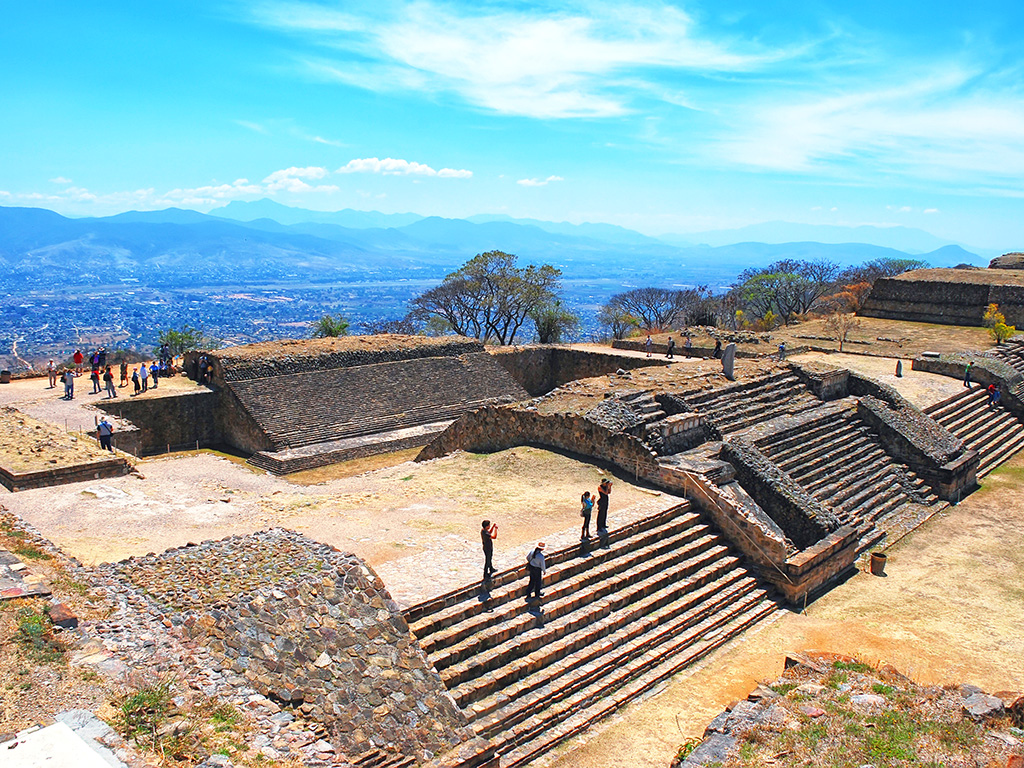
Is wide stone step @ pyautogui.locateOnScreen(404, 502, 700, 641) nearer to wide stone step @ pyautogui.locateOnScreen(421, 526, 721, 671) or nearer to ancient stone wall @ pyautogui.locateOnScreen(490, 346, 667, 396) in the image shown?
wide stone step @ pyautogui.locateOnScreen(421, 526, 721, 671)

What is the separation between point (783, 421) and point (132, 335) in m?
89.3

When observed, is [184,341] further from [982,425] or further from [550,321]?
[982,425]

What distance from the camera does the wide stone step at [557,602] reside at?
293 inches

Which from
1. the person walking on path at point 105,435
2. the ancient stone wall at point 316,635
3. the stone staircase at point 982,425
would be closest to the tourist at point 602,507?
the ancient stone wall at point 316,635

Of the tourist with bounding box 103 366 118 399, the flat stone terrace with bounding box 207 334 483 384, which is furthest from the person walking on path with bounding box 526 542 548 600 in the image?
the tourist with bounding box 103 366 118 399

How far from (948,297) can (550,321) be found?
16645mm

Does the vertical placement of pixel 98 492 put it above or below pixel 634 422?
below

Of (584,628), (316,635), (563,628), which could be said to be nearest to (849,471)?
(584,628)

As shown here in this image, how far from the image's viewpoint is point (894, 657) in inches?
351

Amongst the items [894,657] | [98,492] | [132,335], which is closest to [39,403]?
[98,492]

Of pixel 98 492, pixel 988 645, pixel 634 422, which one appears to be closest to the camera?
pixel 988 645

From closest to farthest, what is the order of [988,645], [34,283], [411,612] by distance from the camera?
[411,612] → [988,645] → [34,283]

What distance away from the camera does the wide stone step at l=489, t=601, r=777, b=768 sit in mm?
7062

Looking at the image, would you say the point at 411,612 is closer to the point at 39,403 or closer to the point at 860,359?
the point at 39,403
